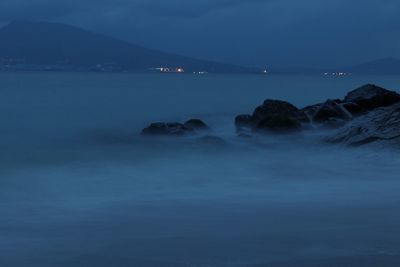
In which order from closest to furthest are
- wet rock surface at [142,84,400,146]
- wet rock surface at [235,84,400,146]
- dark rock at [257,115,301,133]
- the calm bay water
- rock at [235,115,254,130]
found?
the calm bay water < wet rock surface at [142,84,400,146] < wet rock surface at [235,84,400,146] < dark rock at [257,115,301,133] < rock at [235,115,254,130]

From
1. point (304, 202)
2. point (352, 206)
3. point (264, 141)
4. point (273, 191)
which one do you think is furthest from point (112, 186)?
point (264, 141)

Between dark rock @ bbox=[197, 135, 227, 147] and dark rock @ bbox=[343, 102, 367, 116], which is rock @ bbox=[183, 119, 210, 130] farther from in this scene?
dark rock @ bbox=[343, 102, 367, 116]

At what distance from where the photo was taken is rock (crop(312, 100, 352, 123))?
19031 millimetres

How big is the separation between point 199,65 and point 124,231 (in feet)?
638

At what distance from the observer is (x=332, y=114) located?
1947 cm

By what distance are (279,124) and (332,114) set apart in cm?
239

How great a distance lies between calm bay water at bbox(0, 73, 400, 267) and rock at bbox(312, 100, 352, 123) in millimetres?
2404

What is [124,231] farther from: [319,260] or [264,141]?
[264,141]

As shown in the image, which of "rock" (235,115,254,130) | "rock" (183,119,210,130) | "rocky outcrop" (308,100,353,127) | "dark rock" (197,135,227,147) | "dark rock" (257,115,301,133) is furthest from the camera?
"rock" (235,115,254,130)

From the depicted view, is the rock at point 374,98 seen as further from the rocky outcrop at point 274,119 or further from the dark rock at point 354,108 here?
the rocky outcrop at point 274,119

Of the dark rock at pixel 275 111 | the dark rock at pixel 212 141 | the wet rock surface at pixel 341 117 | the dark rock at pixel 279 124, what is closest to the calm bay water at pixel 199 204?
the dark rock at pixel 212 141

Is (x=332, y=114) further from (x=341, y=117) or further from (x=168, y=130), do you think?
(x=168, y=130)

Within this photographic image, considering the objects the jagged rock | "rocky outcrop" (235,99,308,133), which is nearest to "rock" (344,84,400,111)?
"rocky outcrop" (235,99,308,133)

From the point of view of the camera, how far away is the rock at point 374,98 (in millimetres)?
19938
